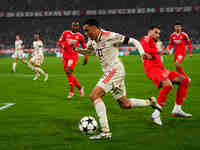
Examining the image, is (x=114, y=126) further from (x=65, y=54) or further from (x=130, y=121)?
(x=65, y=54)

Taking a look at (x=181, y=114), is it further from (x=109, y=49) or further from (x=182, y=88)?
(x=109, y=49)

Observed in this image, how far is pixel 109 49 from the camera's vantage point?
6023mm

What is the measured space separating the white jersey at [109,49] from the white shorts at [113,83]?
0.27 feet

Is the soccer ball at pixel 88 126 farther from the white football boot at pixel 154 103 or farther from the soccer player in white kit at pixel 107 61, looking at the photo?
the white football boot at pixel 154 103

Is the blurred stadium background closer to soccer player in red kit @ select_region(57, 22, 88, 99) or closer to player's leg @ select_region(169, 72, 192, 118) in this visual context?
soccer player in red kit @ select_region(57, 22, 88, 99)

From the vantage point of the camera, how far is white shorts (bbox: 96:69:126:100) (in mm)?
5853

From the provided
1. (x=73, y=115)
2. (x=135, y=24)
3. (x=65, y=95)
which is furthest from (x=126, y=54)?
(x=73, y=115)

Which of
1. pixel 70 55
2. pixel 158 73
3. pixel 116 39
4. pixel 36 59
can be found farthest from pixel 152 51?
pixel 36 59

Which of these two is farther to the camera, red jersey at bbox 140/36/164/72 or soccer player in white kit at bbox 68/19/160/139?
red jersey at bbox 140/36/164/72

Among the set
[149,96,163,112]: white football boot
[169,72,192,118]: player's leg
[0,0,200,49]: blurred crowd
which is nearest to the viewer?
[149,96,163,112]: white football boot

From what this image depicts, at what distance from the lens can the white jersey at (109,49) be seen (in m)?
5.99

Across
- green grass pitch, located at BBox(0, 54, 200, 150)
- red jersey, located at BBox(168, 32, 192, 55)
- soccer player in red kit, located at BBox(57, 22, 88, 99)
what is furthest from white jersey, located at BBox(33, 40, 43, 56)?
red jersey, located at BBox(168, 32, 192, 55)

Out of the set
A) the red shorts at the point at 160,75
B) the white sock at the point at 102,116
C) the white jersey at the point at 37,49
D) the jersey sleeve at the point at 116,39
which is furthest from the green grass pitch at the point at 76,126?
the white jersey at the point at 37,49

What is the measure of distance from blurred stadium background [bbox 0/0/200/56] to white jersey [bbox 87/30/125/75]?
39431 millimetres
